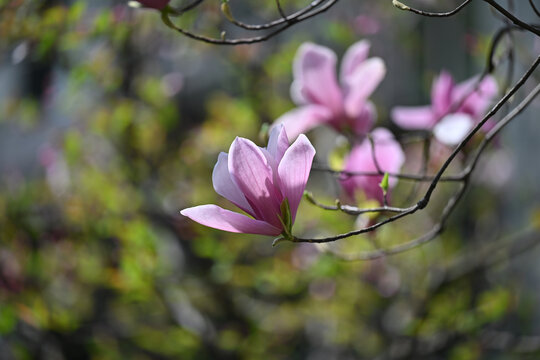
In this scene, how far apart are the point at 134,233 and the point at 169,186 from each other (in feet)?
1.56

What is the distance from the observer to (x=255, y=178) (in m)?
0.56

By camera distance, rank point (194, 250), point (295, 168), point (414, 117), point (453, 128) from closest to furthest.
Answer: point (295, 168)
point (453, 128)
point (414, 117)
point (194, 250)

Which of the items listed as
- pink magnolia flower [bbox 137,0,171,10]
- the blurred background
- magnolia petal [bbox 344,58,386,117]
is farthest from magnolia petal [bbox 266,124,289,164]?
the blurred background

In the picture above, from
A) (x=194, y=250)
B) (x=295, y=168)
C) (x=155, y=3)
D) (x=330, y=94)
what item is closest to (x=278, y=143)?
(x=295, y=168)

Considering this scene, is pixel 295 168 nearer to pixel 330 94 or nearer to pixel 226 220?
pixel 226 220

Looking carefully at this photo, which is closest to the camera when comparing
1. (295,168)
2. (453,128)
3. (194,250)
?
(295,168)

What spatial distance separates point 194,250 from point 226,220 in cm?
138

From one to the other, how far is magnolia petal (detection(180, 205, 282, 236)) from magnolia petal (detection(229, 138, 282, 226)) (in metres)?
0.01

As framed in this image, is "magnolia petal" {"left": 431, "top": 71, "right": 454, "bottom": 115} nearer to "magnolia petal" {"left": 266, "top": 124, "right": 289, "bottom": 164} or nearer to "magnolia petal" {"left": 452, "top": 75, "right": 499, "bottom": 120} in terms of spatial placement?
"magnolia petal" {"left": 452, "top": 75, "right": 499, "bottom": 120}

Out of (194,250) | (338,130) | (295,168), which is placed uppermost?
(295,168)

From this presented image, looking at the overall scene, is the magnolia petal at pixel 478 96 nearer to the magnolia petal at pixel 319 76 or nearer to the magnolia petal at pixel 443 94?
the magnolia petal at pixel 443 94

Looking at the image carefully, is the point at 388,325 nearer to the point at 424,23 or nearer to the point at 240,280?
the point at 240,280

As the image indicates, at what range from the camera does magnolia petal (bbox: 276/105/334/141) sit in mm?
858

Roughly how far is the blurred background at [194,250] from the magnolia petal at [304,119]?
0.43 metres
